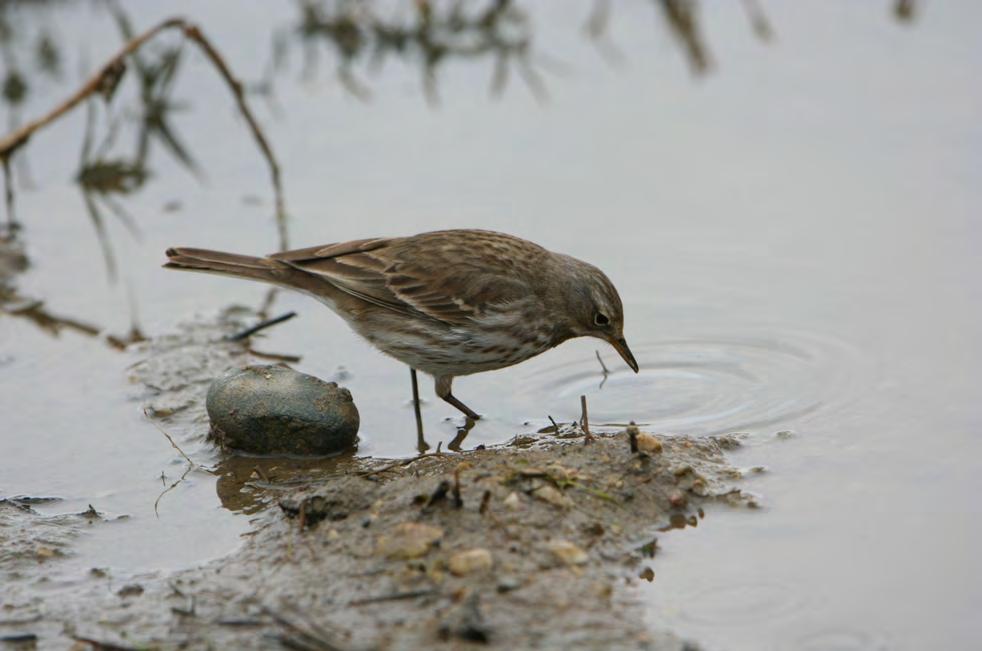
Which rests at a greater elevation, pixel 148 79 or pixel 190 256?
pixel 148 79

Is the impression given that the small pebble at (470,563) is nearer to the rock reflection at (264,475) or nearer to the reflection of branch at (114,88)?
the rock reflection at (264,475)

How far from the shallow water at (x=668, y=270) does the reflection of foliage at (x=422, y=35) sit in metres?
0.16

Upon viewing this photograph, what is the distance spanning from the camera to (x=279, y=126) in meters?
12.7

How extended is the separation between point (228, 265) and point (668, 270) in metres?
3.23

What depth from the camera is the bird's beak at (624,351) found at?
8.89 metres

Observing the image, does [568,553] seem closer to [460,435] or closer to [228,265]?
[460,435]

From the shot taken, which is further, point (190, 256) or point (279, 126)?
point (279, 126)

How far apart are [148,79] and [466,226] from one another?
3.74m

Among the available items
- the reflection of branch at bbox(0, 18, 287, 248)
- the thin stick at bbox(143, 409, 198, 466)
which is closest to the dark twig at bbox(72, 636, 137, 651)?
the thin stick at bbox(143, 409, 198, 466)

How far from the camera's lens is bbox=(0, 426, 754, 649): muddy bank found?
5.90 meters

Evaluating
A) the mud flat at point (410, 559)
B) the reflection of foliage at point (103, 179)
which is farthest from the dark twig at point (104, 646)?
the reflection of foliage at point (103, 179)

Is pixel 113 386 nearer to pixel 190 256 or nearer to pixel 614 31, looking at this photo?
pixel 190 256

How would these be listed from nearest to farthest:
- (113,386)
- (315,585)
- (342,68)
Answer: (315,585)
(113,386)
(342,68)

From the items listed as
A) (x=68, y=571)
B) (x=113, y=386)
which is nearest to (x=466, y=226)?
(x=113, y=386)
